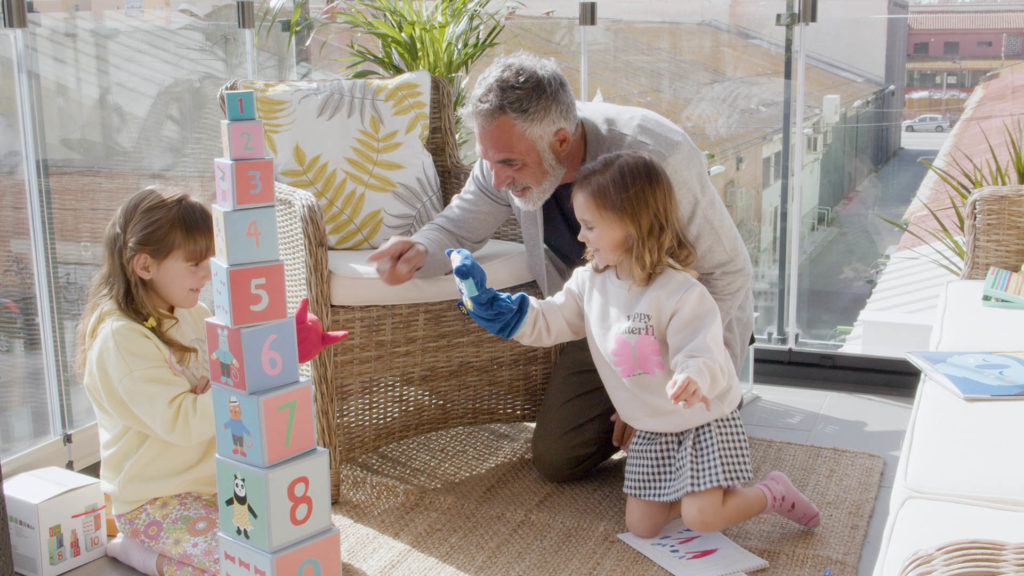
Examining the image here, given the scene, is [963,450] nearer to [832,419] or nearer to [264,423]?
[264,423]

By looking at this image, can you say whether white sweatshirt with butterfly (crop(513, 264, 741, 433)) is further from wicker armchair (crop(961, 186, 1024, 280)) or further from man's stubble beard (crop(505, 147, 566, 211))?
wicker armchair (crop(961, 186, 1024, 280))

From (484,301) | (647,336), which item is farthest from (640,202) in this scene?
(484,301)

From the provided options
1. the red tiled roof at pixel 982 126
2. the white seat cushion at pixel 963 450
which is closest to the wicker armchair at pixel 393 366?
the white seat cushion at pixel 963 450

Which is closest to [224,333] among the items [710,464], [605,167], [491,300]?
[491,300]

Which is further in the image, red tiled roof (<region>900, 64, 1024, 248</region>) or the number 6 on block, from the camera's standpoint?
red tiled roof (<region>900, 64, 1024, 248</region>)

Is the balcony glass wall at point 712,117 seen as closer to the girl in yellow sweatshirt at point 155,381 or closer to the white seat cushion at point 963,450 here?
the girl in yellow sweatshirt at point 155,381

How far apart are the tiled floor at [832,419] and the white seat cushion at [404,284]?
2.74 ft

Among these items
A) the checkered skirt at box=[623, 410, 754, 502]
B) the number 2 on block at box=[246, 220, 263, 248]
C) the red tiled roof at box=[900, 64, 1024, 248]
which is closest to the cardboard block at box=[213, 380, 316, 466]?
the number 2 on block at box=[246, 220, 263, 248]

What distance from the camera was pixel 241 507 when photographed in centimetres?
147

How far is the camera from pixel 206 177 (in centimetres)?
286

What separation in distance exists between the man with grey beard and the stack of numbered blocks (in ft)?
2.17

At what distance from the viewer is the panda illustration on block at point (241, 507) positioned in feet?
4.77

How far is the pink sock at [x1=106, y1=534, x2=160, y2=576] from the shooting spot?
1859mm

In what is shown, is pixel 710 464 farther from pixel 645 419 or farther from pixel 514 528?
pixel 514 528
